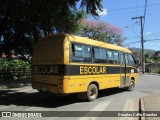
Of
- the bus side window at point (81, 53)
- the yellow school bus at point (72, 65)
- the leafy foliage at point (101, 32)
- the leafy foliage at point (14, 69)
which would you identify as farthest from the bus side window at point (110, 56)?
the leafy foliage at point (101, 32)

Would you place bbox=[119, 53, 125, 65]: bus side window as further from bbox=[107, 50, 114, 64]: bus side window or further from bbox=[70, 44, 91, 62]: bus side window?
bbox=[70, 44, 91, 62]: bus side window

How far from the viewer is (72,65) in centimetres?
1188

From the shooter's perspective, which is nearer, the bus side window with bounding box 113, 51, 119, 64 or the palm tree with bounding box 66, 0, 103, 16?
the palm tree with bounding box 66, 0, 103, 16

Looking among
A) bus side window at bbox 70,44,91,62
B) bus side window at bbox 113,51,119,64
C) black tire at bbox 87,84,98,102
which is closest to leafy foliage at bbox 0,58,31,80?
bus side window at bbox 113,51,119,64

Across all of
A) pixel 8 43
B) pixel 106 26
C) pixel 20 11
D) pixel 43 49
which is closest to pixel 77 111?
pixel 43 49

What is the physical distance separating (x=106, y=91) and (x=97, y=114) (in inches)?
271

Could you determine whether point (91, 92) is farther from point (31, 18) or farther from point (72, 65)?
point (31, 18)

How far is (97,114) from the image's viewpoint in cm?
1018

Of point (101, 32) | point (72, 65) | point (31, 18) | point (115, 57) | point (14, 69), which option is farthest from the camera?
point (101, 32)

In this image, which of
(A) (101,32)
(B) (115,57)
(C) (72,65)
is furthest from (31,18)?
(A) (101,32)

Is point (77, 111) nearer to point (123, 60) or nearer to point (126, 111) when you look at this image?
point (126, 111)

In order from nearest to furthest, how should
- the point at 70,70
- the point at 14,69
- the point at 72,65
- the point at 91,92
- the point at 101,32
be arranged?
the point at 70,70, the point at 72,65, the point at 91,92, the point at 14,69, the point at 101,32

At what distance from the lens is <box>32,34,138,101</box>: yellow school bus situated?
1173 centimetres

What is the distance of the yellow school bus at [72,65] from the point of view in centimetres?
1173
